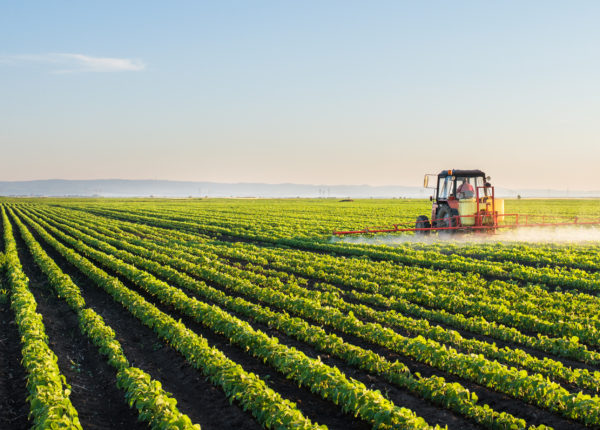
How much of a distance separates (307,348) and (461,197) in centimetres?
1507

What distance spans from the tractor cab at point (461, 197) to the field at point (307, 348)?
493 centimetres

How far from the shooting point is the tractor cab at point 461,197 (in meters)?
20.9

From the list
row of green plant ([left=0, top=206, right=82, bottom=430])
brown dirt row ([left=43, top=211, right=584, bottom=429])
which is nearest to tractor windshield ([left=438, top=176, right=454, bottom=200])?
brown dirt row ([left=43, top=211, right=584, bottom=429])

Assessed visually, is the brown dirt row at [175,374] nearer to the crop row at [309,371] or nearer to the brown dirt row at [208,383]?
the brown dirt row at [208,383]

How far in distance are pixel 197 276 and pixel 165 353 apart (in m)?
6.70

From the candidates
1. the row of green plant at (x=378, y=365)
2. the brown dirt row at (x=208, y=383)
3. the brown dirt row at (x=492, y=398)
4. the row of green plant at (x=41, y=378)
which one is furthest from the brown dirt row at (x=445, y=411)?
the row of green plant at (x=41, y=378)

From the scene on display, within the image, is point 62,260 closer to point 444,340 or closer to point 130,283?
point 130,283

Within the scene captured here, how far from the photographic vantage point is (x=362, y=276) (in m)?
14.3

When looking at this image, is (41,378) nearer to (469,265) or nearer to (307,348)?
(307,348)

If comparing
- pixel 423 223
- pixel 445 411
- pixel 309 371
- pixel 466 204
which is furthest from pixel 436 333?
pixel 423 223

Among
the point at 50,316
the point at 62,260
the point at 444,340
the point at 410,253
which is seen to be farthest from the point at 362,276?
the point at 62,260

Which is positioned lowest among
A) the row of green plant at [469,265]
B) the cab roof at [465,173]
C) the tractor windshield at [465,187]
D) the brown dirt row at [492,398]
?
the brown dirt row at [492,398]

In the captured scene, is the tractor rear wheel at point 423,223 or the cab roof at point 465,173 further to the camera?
the tractor rear wheel at point 423,223

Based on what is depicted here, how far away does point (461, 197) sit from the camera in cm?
2145
